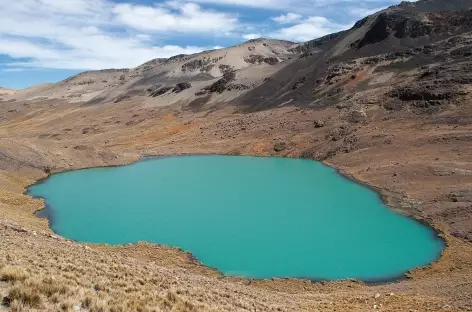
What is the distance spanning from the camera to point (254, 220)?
1661 inches

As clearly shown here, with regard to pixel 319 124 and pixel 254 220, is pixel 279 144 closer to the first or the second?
pixel 319 124

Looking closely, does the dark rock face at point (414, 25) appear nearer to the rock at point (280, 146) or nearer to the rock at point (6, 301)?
the rock at point (280, 146)

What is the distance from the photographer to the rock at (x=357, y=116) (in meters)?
84.0

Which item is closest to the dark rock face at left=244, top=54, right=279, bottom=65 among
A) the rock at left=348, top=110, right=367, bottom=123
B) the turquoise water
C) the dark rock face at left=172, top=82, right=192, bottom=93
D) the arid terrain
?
the arid terrain

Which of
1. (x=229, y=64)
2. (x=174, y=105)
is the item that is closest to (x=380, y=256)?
(x=174, y=105)

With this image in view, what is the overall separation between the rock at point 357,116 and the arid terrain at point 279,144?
390 mm

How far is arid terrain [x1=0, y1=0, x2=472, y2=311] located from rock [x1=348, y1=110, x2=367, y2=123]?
0.39 metres

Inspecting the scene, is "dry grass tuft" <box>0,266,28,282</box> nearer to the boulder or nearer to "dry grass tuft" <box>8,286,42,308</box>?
"dry grass tuft" <box>8,286,42,308</box>

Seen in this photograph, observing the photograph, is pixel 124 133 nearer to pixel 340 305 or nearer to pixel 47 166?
pixel 47 166

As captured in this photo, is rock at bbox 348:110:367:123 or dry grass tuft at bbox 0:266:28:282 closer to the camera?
dry grass tuft at bbox 0:266:28:282

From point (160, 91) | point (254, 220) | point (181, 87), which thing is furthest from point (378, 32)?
point (254, 220)

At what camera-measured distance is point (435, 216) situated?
1594 inches

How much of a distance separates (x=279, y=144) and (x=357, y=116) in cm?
1601

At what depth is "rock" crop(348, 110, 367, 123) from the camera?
8400cm
